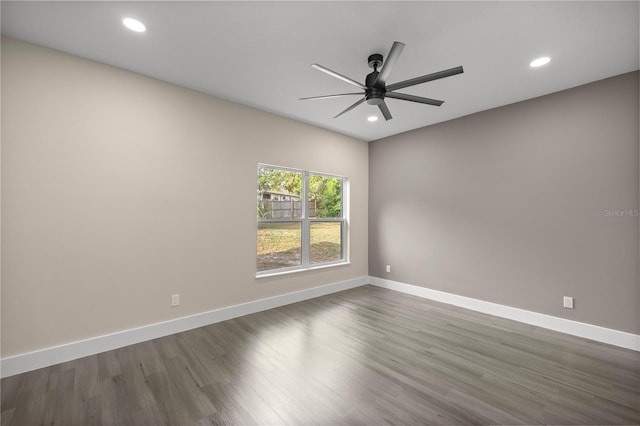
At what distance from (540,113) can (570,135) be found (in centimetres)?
42

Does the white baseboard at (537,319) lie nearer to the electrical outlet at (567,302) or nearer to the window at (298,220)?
the electrical outlet at (567,302)

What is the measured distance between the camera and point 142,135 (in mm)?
2840

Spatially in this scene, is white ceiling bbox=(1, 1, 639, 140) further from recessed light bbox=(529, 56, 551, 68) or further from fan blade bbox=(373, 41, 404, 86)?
fan blade bbox=(373, 41, 404, 86)

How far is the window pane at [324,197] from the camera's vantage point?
455cm

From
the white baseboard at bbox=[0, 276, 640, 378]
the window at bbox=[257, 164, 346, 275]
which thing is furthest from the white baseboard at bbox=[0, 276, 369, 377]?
the window at bbox=[257, 164, 346, 275]

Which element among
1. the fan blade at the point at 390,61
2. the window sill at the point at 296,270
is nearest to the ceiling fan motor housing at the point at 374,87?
the fan blade at the point at 390,61

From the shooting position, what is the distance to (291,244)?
14.1ft

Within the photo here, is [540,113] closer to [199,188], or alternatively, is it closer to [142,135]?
[199,188]

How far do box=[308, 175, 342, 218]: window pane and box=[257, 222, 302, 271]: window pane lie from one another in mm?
467

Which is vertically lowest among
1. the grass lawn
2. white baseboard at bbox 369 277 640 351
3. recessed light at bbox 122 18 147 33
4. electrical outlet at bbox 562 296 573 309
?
Result: white baseboard at bbox 369 277 640 351

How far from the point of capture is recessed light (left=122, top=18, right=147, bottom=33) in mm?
2049

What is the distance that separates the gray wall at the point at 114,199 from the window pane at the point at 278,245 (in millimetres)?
247

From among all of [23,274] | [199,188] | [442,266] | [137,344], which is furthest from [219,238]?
[442,266]

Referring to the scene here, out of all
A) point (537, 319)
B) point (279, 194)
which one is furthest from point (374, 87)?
point (537, 319)
